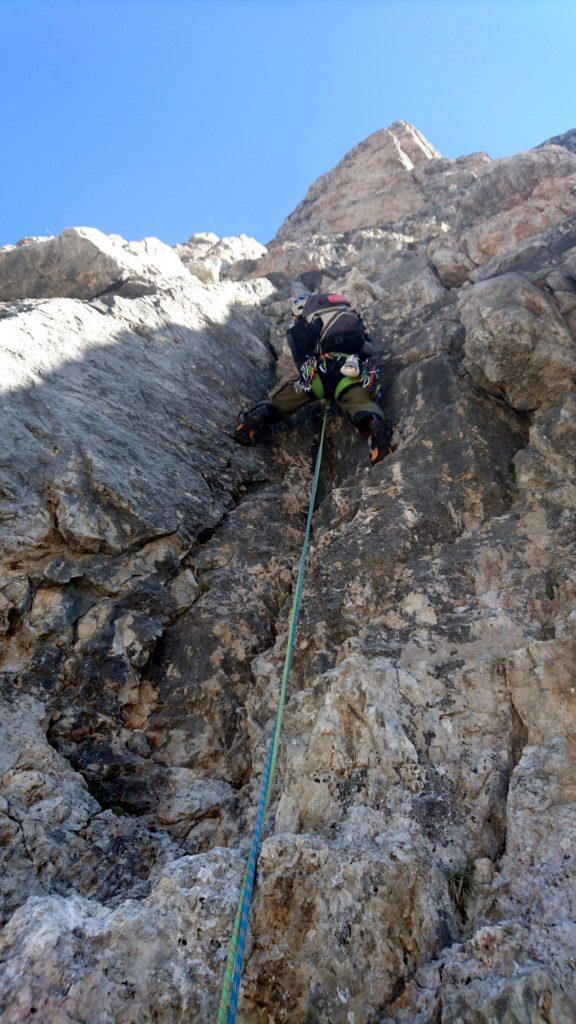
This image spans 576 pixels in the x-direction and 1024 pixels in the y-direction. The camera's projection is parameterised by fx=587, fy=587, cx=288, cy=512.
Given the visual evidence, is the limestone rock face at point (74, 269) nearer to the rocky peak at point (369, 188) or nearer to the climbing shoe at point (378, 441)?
the climbing shoe at point (378, 441)

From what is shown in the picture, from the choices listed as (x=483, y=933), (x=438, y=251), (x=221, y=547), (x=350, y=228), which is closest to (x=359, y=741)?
(x=483, y=933)

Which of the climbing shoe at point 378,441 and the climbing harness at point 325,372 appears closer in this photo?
the climbing shoe at point 378,441

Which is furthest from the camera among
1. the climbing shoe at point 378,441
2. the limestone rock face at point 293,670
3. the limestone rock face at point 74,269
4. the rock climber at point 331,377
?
the limestone rock face at point 74,269

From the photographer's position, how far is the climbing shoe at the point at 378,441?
5.40m

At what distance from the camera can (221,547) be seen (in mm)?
4812

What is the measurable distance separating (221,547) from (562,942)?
11.2ft

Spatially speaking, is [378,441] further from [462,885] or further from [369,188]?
[369,188]

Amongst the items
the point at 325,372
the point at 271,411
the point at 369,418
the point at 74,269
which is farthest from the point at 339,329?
the point at 74,269

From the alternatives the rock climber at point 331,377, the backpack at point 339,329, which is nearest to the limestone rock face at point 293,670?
the rock climber at point 331,377

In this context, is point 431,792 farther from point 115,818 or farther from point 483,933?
point 115,818

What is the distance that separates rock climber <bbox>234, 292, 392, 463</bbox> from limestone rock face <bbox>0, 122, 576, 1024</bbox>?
250 mm

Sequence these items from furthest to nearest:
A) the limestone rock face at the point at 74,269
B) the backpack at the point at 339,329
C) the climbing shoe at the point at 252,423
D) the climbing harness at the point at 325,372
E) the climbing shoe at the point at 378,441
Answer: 1. the limestone rock face at the point at 74,269
2. the backpack at the point at 339,329
3. the climbing shoe at the point at 252,423
4. the climbing harness at the point at 325,372
5. the climbing shoe at the point at 378,441

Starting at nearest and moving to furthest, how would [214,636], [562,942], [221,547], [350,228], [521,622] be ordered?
1. [562,942]
2. [521,622]
3. [214,636]
4. [221,547]
5. [350,228]

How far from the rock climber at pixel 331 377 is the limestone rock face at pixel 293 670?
0.82ft
